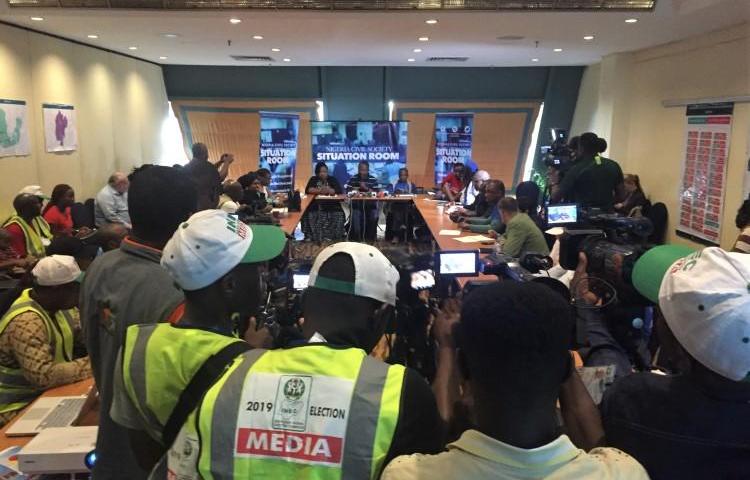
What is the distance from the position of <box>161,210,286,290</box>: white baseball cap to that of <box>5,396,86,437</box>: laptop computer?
1.18 m

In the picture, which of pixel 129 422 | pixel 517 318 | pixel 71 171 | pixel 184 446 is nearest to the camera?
pixel 517 318

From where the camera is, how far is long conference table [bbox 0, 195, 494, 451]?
207cm

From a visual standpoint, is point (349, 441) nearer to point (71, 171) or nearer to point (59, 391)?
point (59, 391)

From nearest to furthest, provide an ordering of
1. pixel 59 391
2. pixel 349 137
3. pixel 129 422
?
pixel 129 422 < pixel 59 391 < pixel 349 137

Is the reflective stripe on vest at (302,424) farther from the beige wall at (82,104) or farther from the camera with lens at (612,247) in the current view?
the beige wall at (82,104)

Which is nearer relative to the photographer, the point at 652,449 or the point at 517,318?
the point at 517,318

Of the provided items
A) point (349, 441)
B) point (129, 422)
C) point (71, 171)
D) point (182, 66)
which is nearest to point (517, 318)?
point (349, 441)

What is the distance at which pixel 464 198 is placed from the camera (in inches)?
340

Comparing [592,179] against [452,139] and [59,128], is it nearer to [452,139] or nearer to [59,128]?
[59,128]

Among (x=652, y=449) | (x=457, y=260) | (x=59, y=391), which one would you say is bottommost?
(x=59, y=391)

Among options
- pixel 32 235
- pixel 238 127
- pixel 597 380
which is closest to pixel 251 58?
pixel 238 127

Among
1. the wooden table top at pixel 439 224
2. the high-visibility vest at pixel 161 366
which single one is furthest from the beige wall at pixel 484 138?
the high-visibility vest at pixel 161 366

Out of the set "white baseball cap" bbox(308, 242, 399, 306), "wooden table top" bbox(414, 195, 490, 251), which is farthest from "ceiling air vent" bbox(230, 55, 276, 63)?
"white baseball cap" bbox(308, 242, 399, 306)

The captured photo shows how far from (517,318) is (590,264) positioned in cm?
120
